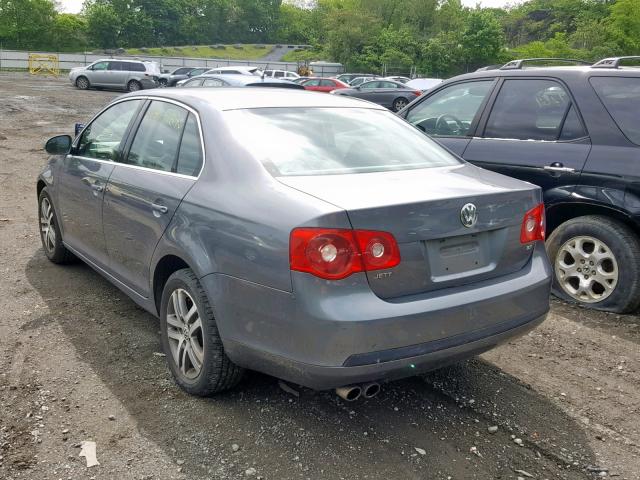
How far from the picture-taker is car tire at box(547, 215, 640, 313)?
4.51 metres

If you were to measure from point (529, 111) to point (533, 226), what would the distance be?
2.24 metres

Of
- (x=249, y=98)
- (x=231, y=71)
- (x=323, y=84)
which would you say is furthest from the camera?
(x=323, y=84)

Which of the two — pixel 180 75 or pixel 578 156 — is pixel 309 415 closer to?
pixel 578 156

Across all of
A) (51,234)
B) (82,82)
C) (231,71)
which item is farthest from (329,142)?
(82,82)

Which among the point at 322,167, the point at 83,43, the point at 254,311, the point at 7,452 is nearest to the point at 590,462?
the point at 254,311

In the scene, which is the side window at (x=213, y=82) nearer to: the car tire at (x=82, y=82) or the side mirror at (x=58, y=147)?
the side mirror at (x=58, y=147)

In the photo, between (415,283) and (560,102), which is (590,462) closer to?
(415,283)

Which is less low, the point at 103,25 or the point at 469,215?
the point at 103,25

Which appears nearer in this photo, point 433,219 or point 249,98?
point 433,219

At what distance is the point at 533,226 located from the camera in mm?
3293

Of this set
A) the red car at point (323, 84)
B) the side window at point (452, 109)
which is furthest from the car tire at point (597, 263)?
the red car at point (323, 84)

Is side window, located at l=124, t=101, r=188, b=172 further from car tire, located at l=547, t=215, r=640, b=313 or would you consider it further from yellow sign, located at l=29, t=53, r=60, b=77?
yellow sign, located at l=29, t=53, r=60, b=77

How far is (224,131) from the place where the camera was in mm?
3338

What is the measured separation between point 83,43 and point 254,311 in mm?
101368
